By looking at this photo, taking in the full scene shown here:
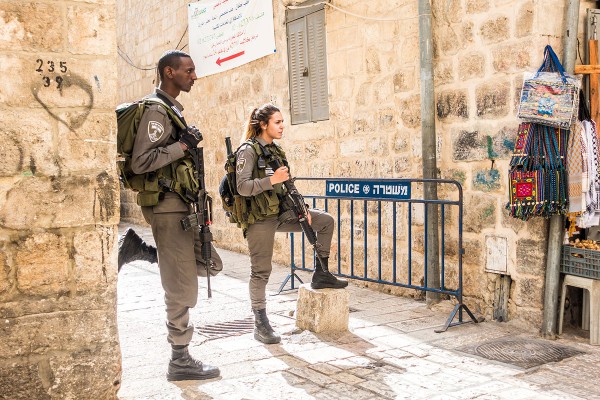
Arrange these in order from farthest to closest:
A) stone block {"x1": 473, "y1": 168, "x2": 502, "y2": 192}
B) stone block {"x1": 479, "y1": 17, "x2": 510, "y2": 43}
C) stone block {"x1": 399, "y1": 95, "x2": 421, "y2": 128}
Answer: stone block {"x1": 399, "y1": 95, "x2": 421, "y2": 128} → stone block {"x1": 473, "y1": 168, "x2": 502, "y2": 192} → stone block {"x1": 479, "y1": 17, "x2": 510, "y2": 43}

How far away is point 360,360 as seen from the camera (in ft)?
14.3

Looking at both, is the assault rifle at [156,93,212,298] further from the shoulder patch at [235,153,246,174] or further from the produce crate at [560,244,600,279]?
the produce crate at [560,244,600,279]

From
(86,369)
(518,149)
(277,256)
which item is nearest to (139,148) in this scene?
(86,369)

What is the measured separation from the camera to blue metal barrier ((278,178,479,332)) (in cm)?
545

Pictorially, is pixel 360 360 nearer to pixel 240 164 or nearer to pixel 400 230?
pixel 240 164

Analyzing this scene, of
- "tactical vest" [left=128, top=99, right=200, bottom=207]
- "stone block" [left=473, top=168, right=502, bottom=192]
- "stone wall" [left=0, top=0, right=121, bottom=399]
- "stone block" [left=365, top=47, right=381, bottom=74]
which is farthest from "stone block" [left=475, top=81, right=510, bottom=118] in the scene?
"stone wall" [left=0, top=0, right=121, bottom=399]

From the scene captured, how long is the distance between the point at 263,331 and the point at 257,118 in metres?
1.60

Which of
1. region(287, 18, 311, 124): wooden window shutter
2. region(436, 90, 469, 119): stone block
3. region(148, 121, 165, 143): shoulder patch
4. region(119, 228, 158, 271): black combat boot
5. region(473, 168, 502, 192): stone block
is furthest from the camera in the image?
region(287, 18, 311, 124): wooden window shutter

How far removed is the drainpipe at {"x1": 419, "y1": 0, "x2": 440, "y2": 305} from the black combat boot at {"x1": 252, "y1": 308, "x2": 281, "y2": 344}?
1.62 metres

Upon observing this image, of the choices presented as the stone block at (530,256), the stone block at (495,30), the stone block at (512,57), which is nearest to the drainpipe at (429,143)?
the stone block at (495,30)

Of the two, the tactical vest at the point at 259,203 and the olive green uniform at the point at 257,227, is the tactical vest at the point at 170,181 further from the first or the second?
the tactical vest at the point at 259,203

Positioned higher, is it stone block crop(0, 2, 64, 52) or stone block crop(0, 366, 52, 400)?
stone block crop(0, 2, 64, 52)

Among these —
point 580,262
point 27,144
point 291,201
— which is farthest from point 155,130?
point 580,262

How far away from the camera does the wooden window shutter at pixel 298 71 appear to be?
7.74 m
